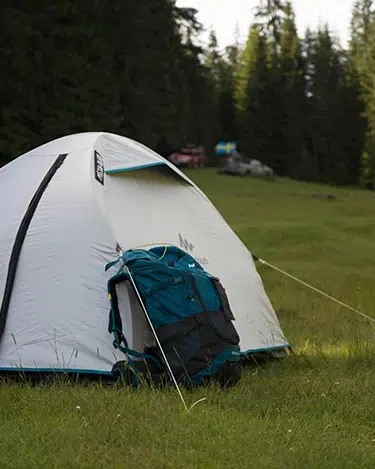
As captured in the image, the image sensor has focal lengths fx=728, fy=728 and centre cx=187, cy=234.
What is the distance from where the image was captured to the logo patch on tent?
241 inches

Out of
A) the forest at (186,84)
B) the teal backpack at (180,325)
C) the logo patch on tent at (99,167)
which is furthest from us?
the forest at (186,84)

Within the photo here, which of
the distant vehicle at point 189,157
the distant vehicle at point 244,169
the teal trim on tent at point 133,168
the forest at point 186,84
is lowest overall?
the distant vehicle at point 244,169

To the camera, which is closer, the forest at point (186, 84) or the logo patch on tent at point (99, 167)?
the logo patch on tent at point (99, 167)

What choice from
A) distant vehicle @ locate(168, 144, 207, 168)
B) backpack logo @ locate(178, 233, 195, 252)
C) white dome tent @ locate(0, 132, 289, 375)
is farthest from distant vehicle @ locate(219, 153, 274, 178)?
backpack logo @ locate(178, 233, 195, 252)

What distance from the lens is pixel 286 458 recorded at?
3.53 meters

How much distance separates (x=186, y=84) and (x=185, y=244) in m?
39.2

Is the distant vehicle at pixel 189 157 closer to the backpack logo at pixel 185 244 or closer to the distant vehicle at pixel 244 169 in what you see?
the distant vehicle at pixel 244 169

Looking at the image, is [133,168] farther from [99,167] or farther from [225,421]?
[225,421]

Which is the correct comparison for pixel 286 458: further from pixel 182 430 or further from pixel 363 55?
pixel 363 55

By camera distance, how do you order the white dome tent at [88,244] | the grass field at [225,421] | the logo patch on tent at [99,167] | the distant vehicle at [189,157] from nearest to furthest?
the grass field at [225,421] → the white dome tent at [88,244] → the logo patch on tent at [99,167] → the distant vehicle at [189,157]

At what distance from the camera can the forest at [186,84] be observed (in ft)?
86.3

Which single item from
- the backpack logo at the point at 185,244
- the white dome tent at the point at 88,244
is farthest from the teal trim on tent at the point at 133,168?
the backpack logo at the point at 185,244

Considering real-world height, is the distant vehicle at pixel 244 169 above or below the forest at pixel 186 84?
below

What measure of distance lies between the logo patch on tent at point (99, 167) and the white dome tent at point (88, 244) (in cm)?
1
